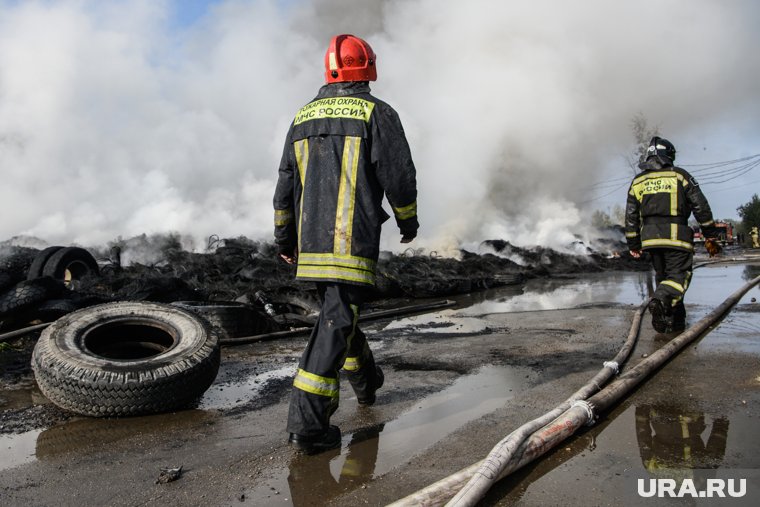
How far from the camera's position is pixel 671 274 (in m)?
5.16

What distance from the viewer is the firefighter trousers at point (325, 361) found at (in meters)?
2.45

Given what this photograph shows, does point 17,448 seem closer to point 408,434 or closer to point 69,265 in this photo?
point 408,434

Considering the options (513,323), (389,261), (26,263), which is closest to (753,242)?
(389,261)

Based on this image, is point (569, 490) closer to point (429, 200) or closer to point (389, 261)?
point (389, 261)

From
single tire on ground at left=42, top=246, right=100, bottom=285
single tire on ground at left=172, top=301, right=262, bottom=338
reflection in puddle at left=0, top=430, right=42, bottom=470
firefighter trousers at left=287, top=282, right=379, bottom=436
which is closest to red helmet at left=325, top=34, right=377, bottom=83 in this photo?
firefighter trousers at left=287, top=282, right=379, bottom=436

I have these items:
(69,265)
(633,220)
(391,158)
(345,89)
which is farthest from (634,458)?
(69,265)

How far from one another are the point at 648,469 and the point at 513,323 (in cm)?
396

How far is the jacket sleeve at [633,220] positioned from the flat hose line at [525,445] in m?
2.47

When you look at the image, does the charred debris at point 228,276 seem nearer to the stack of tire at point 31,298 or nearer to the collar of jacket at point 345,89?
the stack of tire at point 31,298

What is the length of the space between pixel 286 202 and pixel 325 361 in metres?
0.78

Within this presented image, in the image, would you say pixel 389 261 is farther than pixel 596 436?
Yes

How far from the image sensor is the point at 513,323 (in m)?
6.04

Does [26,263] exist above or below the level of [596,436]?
above

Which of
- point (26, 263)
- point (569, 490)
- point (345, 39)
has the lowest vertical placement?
point (569, 490)
